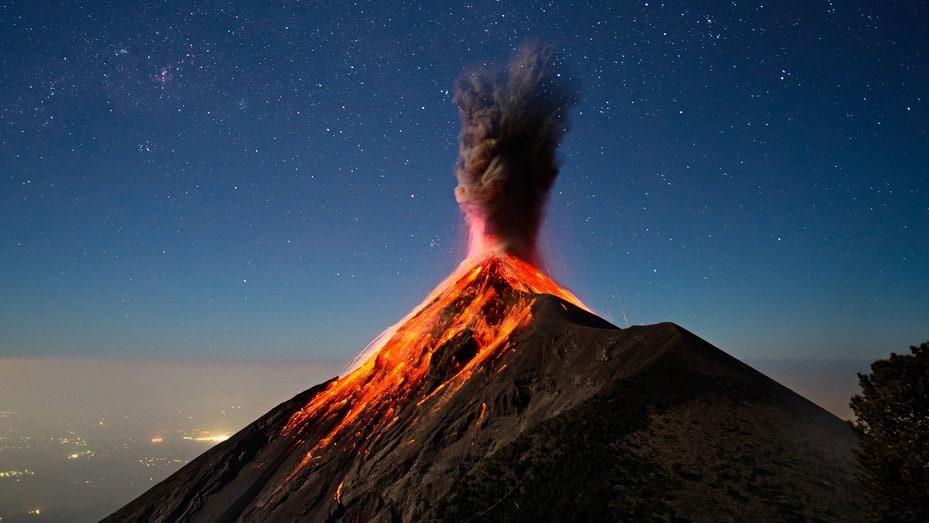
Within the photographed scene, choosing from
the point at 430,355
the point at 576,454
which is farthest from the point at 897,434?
the point at 430,355

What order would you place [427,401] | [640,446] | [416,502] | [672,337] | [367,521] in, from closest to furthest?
1. [640,446]
2. [416,502]
3. [367,521]
4. [672,337]
5. [427,401]

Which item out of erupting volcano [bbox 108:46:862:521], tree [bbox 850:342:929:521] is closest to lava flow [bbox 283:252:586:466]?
erupting volcano [bbox 108:46:862:521]

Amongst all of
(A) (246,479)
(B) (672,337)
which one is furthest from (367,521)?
(B) (672,337)

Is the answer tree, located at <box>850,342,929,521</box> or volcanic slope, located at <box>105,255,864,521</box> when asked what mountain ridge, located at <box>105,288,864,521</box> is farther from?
tree, located at <box>850,342,929,521</box>

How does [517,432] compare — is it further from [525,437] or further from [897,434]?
[897,434]

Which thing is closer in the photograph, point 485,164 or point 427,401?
point 427,401

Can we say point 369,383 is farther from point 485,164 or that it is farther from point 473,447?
point 485,164

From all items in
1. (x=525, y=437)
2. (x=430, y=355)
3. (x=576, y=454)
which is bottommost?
(x=576, y=454)
